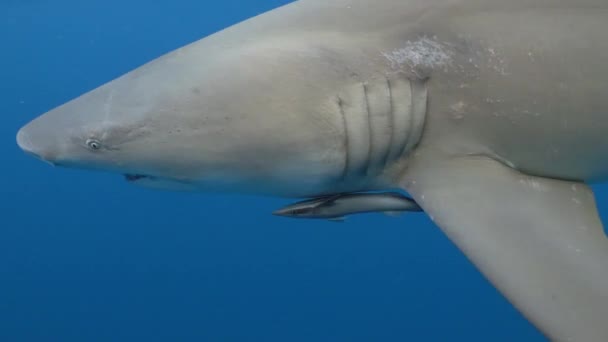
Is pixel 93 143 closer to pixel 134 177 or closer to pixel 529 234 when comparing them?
pixel 134 177

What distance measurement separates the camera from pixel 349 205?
191 cm

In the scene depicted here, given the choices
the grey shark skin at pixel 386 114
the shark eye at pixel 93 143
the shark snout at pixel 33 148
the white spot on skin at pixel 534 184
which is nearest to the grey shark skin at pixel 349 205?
the grey shark skin at pixel 386 114

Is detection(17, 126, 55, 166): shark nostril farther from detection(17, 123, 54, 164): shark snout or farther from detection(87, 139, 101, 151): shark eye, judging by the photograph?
detection(87, 139, 101, 151): shark eye

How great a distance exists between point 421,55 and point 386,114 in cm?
21

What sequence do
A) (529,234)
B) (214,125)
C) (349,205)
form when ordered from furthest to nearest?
1. (349,205)
2. (214,125)
3. (529,234)

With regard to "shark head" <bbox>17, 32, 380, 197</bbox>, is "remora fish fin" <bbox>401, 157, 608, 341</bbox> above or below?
below

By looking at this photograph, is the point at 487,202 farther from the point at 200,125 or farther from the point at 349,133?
the point at 200,125

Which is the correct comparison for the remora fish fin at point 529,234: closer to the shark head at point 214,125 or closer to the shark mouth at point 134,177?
the shark head at point 214,125

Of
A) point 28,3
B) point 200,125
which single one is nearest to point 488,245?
point 200,125

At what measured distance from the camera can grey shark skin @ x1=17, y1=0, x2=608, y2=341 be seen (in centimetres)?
169

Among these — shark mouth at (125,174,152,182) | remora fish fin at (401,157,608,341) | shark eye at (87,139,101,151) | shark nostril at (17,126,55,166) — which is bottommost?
remora fish fin at (401,157,608,341)

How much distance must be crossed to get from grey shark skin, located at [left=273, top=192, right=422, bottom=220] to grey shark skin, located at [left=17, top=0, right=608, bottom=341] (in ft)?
0.14

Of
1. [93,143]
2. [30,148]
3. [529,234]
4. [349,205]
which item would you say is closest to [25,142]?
[30,148]

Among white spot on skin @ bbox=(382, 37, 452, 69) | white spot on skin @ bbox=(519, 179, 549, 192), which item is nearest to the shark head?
white spot on skin @ bbox=(382, 37, 452, 69)
